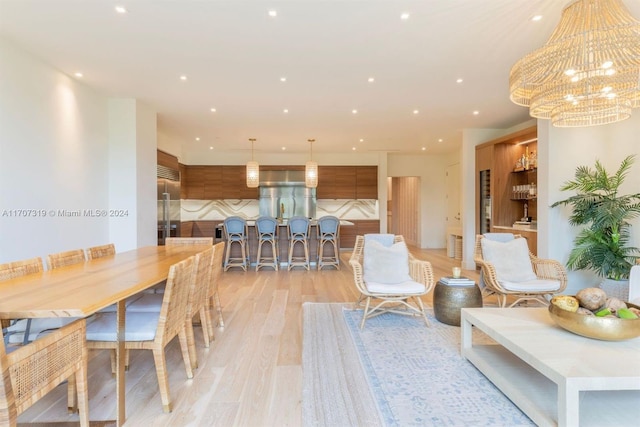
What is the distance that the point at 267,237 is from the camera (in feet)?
22.3

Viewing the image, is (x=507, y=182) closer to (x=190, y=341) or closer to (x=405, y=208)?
(x=405, y=208)

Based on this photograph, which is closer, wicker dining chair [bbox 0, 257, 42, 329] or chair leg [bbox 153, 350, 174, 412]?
chair leg [bbox 153, 350, 174, 412]

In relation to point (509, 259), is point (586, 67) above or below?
above

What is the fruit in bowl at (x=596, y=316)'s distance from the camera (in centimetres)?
193

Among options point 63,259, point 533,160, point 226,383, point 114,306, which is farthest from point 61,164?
point 533,160

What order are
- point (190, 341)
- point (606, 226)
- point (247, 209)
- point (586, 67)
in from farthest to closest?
point (247, 209) < point (606, 226) < point (190, 341) < point (586, 67)

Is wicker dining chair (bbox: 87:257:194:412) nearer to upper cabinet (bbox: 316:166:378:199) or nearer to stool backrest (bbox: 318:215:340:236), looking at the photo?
stool backrest (bbox: 318:215:340:236)

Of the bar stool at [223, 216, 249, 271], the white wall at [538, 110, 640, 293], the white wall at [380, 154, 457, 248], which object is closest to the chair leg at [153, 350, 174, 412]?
the bar stool at [223, 216, 249, 271]

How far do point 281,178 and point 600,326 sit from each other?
8.33 m

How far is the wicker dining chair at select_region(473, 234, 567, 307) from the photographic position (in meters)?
3.71

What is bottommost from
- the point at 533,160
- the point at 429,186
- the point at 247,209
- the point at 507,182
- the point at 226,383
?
the point at 226,383

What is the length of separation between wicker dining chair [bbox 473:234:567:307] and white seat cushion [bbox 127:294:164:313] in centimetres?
329

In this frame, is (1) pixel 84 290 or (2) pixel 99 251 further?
(2) pixel 99 251

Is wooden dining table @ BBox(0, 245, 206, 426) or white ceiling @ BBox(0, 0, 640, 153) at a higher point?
white ceiling @ BBox(0, 0, 640, 153)
